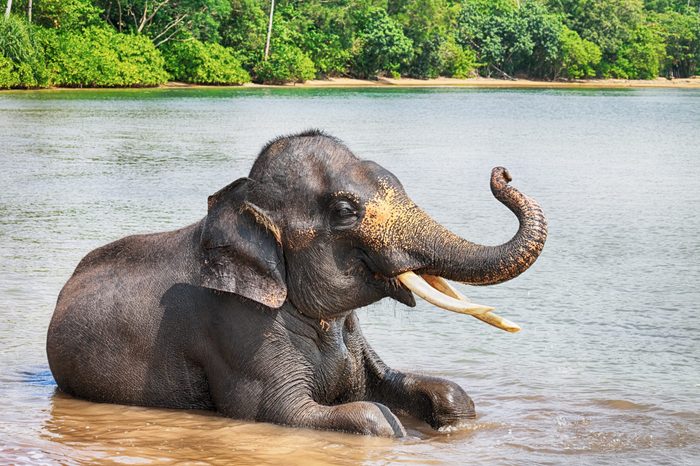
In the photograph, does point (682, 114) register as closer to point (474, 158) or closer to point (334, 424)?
point (474, 158)

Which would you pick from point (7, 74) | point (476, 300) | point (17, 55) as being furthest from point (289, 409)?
point (17, 55)

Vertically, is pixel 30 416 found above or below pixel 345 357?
below

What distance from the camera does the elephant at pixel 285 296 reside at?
19.2 ft

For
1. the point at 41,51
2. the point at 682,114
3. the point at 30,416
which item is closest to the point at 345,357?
the point at 30,416

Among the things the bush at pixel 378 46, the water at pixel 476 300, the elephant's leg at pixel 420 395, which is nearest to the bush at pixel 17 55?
the water at pixel 476 300

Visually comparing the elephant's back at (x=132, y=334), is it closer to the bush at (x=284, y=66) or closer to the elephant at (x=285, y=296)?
the elephant at (x=285, y=296)

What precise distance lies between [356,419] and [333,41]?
3026 inches

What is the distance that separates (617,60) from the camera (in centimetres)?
10138

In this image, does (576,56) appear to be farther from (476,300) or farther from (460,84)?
(476,300)

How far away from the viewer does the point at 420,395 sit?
6.54 meters

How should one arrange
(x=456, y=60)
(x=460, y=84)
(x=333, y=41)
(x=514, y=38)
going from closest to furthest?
(x=333, y=41)
(x=460, y=84)
(x=456, y=60)
(x=514, y=38)

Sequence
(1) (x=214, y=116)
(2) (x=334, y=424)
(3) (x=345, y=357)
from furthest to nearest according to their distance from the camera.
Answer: (1) (x=214, y=116) < (3) (x=345, y=357) < (2) (x=334, y=424)

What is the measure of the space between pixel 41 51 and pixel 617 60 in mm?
55799

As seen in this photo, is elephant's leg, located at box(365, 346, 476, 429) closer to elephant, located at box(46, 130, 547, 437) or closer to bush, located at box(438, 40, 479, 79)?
elephant, located at box(46, 130, 547, 437)
